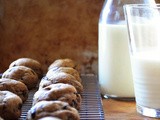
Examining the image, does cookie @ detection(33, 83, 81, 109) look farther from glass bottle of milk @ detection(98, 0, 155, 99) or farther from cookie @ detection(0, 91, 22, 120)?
glass bottle of milk @ detection(98, 0, 155, 99)

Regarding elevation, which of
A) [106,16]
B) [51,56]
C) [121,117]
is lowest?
[121,117]

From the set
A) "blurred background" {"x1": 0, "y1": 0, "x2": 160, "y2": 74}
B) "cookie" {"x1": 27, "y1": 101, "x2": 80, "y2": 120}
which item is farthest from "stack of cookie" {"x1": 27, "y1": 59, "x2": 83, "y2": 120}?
"blurred background" {"x1": 0, "y1": 0, "x2": 160, "y2": 74}

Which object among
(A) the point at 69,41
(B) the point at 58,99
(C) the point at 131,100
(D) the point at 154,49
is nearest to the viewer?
(B) the point at 58,99

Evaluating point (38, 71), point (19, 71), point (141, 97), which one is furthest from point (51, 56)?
point (141, 97)

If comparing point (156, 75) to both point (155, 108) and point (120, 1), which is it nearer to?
point (155, 108)

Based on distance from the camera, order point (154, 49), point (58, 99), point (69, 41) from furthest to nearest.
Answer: point (69, 41), point (154, 49), point (58, 99)

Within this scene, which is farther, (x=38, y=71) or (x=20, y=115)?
(x=38, y=71)

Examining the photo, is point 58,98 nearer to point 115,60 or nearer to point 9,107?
point 9,107
